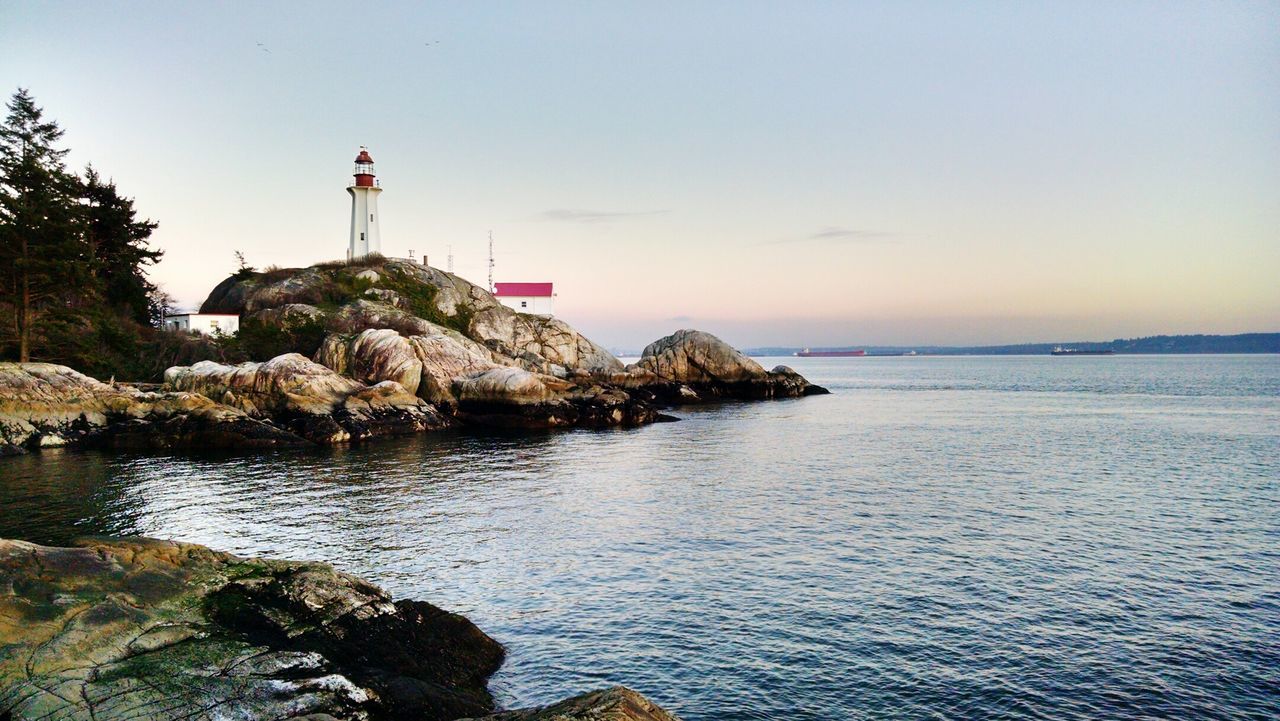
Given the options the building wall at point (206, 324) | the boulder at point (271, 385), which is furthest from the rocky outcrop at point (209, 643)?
the building wall at point (206, 324)

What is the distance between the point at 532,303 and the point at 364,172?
2482 cm

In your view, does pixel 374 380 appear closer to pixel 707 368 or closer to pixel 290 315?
pixel 290 315

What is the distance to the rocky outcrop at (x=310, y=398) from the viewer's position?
42.3m

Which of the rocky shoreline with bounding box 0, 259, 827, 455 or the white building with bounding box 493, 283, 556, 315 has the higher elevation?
the white building with bounding box 493, 283, 556, 315

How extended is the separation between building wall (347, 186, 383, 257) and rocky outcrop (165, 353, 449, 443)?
30995mm

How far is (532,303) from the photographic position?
90750 mm

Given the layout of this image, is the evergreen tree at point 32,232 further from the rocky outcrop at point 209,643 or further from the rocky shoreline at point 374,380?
the rocky outcrop at point 209,643

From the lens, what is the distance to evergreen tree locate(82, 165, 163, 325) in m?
55.2

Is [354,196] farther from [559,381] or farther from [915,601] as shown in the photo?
[915,601]

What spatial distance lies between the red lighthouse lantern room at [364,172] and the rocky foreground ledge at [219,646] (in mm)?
68783

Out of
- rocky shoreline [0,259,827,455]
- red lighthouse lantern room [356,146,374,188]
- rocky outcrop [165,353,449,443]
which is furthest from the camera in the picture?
red lighthouse lantern room [356,146,374,188]

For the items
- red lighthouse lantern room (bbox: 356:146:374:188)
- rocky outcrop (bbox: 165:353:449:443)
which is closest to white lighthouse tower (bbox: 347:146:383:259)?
red lighthouse lantern room (bbox: 356:146:374:188)

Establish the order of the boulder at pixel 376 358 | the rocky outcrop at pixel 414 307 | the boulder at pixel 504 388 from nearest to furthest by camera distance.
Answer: the boulder at pixel 376 358, the boulder at pixel 504 388, the rocky outcrop at pixel 414 307

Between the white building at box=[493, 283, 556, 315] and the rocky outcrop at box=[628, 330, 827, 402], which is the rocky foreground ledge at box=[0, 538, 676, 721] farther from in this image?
the white building at box=[493, 283, 556, 315]
